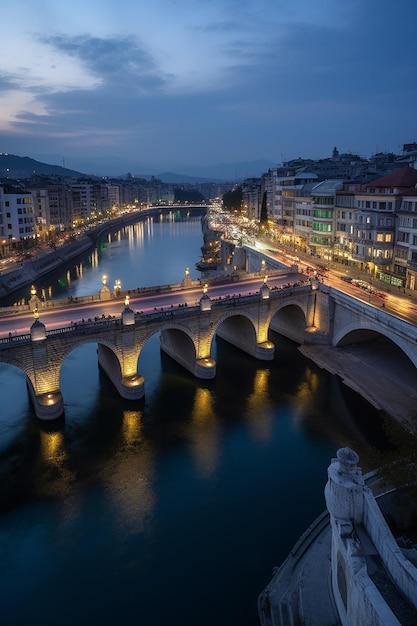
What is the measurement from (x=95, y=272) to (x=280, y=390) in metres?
72.4

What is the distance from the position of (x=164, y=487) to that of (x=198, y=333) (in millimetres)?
18004

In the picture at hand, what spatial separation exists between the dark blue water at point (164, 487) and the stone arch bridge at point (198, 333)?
208 centimetres

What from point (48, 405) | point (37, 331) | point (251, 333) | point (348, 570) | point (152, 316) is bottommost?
point (48, 405)

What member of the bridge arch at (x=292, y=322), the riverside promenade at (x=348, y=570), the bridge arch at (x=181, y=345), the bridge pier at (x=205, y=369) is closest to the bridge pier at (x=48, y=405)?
the bridge arch at (x=181, y=345)

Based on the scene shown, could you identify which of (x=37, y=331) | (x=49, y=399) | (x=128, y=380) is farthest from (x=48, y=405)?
(x=128, y=380)

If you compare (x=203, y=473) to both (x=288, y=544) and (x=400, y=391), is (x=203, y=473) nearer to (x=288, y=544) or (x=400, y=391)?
(x=288, y=544)

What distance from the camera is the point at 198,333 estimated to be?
4816cm

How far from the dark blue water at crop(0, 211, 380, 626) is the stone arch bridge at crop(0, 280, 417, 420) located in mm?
2075

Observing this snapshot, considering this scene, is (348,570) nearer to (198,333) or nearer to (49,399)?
(49,399)

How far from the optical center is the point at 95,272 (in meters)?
110

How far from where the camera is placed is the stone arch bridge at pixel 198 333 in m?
39.1

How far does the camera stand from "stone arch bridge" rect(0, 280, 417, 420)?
39125mm

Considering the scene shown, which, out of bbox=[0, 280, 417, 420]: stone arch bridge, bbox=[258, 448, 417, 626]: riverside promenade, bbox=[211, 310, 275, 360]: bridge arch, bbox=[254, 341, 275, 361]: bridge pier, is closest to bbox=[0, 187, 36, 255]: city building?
bbox=[0, 280, 417, 420]: stone arch bridge

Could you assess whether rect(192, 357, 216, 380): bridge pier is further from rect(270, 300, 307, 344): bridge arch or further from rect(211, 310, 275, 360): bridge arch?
rect(270, 300, 307, 344): bridge arch
